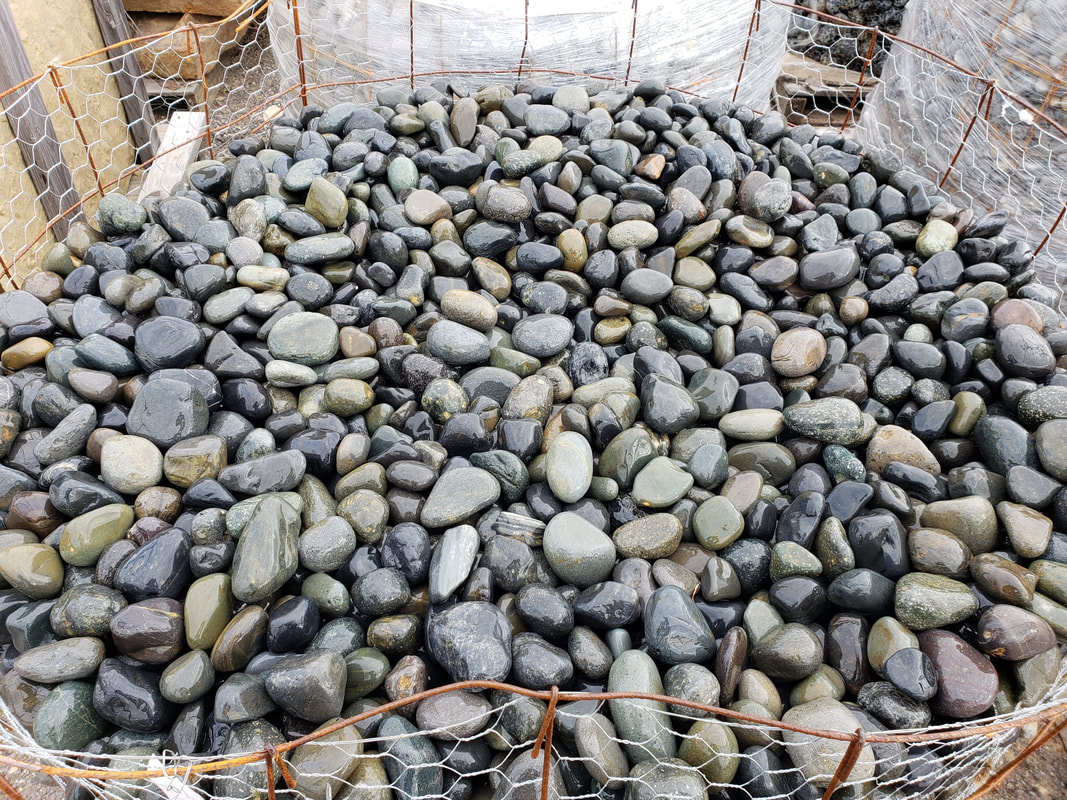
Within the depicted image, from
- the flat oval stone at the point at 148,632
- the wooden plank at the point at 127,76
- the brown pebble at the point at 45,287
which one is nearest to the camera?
the flat oval stone at the point at 148,632

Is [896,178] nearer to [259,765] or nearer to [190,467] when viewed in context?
[190,467]

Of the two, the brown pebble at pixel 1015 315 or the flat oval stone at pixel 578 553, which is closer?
the flat oval stone at pixel 578 553

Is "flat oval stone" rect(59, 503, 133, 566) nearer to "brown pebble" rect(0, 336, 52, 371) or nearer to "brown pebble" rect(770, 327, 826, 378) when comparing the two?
"brown pebble" rect(0, 336, 52, 371)

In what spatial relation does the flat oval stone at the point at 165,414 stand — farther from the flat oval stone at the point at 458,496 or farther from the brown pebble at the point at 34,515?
the flat oval stone at the point at 458,496

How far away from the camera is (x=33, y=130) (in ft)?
11.9

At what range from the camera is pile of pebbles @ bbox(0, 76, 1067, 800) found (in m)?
1.62

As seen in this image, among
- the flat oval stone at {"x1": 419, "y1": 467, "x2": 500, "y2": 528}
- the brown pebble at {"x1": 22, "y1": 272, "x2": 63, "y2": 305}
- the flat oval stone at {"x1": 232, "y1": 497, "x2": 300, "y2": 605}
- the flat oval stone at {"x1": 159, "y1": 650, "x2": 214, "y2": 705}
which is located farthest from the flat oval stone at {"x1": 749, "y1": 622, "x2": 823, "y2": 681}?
the brown pebble at {"x1": 22, "y1": 272, "x2": 63, "y2": 305}

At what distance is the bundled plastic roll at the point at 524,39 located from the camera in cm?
362

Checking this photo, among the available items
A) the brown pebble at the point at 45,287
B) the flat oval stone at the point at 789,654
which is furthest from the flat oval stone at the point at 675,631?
the brown pebble at the point at 45,287

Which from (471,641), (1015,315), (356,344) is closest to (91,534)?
(356,344)

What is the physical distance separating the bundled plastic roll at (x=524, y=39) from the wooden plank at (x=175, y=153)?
651 millimetres

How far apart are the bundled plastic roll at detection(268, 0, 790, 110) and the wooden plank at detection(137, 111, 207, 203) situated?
0.65 m

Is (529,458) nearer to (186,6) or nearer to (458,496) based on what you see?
(458,496)

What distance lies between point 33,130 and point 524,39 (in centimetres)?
248
